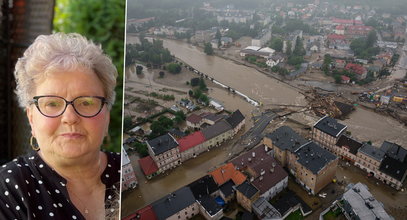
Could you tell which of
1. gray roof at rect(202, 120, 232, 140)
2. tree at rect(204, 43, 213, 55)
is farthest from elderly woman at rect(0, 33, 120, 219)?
tree at rect(204, 43, 213, 55)

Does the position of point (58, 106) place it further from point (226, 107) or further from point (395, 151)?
point (395, 151)

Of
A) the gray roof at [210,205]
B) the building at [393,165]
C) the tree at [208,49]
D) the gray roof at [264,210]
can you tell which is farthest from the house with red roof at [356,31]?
the gray roof at [210,205]

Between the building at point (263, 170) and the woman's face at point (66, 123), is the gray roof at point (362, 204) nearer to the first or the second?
the building at point (263, 170)

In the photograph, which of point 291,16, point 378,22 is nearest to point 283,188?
point 291,16

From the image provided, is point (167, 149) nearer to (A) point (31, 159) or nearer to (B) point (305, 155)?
(B) point (305, 155)

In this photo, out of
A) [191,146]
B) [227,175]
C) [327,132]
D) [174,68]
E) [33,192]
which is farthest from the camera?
[174,68]

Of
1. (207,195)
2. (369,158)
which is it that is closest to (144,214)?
(207,195)
